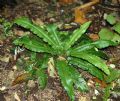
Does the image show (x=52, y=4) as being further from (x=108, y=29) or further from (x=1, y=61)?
(x=1, y=61)

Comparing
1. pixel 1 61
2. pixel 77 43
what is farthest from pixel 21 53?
pixel 77 43

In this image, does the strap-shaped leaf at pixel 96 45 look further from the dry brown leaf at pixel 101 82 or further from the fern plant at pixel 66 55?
the dry brown leaf at pixel 101 82

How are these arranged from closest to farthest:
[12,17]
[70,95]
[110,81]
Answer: [70,95] < [110,81] < [12,17]

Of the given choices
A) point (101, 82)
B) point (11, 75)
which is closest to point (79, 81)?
point (101, 82)

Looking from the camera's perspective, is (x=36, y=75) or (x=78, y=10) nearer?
(x=36, y=75)

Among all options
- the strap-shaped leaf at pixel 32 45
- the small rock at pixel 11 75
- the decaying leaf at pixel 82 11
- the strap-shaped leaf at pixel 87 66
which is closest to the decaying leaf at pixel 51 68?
the strap-shaped leaf at pixel 32 45

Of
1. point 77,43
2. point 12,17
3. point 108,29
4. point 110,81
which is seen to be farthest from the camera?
point 12,17

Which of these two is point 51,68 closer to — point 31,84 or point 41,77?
point 41,77
